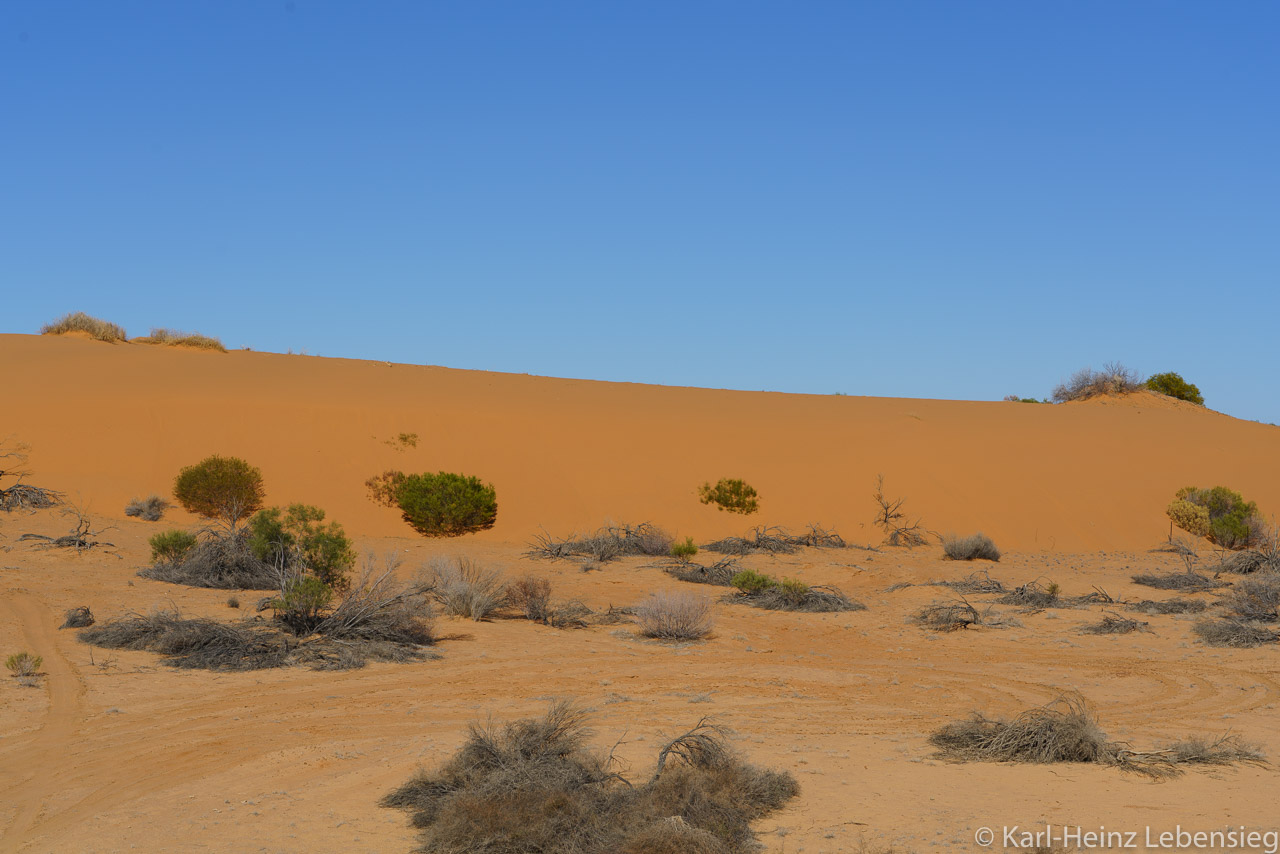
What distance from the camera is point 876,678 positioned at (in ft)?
31.4

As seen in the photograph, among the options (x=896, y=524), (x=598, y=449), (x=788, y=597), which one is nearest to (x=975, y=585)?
(x=788, y=597)

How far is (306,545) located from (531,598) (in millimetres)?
3106

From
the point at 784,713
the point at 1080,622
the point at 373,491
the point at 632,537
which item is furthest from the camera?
the point at 373,491

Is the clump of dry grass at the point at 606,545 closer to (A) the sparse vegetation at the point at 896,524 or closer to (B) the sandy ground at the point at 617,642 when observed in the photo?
(B) the sandy ground at the point at 617,642

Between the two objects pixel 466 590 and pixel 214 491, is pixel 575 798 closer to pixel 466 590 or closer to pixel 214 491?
pixel 466 590

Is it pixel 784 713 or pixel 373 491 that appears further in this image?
pixel 373 491

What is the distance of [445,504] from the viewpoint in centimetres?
2002

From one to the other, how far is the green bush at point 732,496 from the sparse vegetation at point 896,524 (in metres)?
3.05

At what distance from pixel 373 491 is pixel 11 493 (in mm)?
6944

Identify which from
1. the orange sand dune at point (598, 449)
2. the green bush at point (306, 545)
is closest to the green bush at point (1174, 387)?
the orange sand dune at point (598, 449)

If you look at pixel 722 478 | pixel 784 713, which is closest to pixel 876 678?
pixel 784 713

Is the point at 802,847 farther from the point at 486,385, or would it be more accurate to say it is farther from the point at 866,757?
the point at 486,385

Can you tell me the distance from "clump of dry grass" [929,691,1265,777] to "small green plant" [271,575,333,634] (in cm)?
663

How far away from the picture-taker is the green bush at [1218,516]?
20453 mm
